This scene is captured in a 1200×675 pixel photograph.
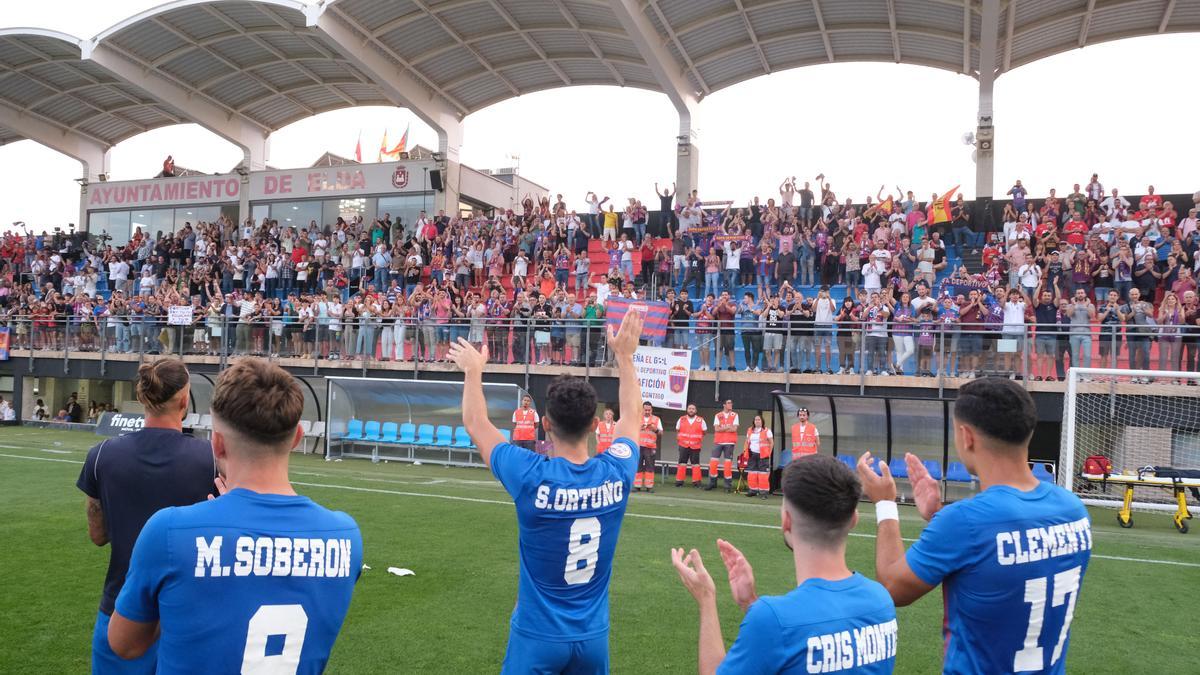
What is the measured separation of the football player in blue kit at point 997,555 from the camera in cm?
315

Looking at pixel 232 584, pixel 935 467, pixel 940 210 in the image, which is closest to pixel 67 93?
pixel 940 210

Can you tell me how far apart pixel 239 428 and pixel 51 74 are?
40941 millimetres

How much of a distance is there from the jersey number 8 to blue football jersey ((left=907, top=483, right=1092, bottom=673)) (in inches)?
56.4

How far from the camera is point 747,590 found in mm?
2811

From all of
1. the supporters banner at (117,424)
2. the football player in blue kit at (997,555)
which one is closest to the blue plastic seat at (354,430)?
the supporters banner at (117,424)

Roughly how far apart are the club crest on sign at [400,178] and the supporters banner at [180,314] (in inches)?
423

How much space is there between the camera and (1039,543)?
3.19 meters

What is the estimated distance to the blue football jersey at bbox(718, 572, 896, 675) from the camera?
2.53 m

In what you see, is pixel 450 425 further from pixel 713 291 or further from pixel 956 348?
pixel 956 348

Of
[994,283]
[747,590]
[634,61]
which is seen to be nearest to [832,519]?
[747,590]

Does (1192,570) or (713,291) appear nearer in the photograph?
(1192,570)

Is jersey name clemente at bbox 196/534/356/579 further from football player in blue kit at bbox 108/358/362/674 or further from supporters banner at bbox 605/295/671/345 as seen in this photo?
supporters banner at bbox 605/295/671/345

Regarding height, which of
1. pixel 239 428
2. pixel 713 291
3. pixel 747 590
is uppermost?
pixel 713 291

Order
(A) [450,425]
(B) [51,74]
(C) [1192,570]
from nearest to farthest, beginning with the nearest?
(C) [1192,570] → (A) [450,425] → (B) [51,74]
